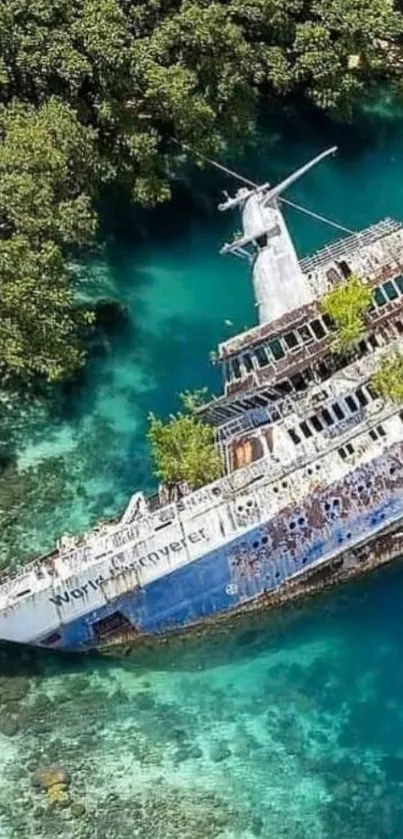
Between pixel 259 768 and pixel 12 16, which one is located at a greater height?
pixel 12 16

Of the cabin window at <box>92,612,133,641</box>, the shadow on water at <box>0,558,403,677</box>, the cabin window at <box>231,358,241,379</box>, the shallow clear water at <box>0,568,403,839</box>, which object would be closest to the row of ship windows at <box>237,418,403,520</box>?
the shadow on water at <box>0,558,403,677</box>

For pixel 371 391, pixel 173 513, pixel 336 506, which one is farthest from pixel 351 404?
pixel 173 513

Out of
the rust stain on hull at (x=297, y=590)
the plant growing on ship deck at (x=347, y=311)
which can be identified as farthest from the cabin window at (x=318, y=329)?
the rust stain on hull at (x=297, y=590)

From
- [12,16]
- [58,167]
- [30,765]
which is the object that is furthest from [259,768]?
[12,16]

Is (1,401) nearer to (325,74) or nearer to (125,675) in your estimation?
(125,675)

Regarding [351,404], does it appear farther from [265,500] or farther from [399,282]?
[399,282]

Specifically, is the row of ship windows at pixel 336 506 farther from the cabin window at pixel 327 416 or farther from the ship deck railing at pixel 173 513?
the cabin window at pixel 327 416
